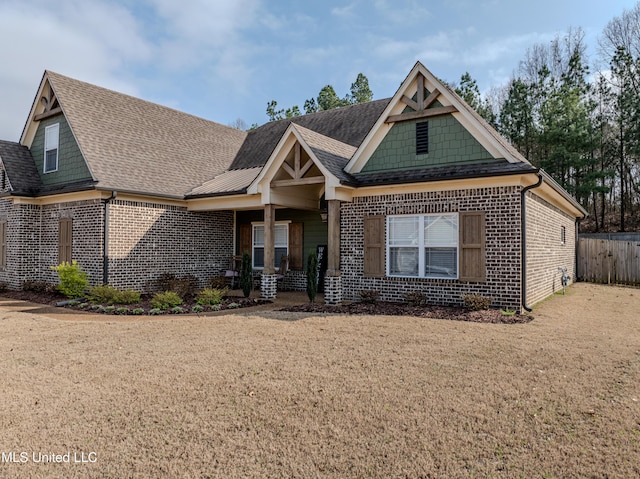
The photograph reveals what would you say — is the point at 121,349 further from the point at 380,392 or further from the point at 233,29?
the point at 233,29

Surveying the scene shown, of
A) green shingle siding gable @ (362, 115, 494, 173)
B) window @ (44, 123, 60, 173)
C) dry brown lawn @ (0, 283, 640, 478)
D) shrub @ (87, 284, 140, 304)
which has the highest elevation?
window @ (44, 123, 60, 173)

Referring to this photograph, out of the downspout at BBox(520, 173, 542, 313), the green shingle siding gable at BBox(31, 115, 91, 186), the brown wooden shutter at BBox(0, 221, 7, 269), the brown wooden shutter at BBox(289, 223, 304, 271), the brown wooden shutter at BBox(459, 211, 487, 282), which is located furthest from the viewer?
the brown wooden shutter at BBox(289, 223, 304, 271)

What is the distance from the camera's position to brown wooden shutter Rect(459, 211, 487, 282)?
978cm

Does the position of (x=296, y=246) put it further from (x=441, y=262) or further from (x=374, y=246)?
(x=441, y=262)

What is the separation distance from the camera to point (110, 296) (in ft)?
38.3

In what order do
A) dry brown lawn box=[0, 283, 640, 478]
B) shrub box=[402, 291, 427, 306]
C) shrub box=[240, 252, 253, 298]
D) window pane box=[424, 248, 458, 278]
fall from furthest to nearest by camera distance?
shrub box=[240, 252, 253, 298] → shrub box=[402, 291, 427, 306] → window pane box=[424, 248, 458, 278] → dry brown lawn box=[0, 283, 640, 478]

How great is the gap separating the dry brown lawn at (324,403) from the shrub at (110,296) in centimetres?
382

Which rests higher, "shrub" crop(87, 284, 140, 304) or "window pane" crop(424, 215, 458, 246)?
"window pane" crop(424, 215, 458, 246)

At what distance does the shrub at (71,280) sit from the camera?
1197cm

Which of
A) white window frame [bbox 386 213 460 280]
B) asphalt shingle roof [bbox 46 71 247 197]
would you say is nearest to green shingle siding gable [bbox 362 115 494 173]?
white window frame [bbox 386 213 460 280]

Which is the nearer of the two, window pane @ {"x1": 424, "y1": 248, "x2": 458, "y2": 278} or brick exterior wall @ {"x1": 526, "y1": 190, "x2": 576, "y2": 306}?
window pane @ {"x1": 424, "y1": 248, "x2": 458, "y2": 278}

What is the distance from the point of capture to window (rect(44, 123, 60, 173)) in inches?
582

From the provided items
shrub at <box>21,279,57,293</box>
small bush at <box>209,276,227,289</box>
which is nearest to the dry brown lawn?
small bush at <box>209,276,227,289</box>

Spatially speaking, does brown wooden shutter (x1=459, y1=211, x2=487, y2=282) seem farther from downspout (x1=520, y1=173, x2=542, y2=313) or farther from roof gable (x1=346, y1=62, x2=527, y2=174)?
roof gable (x1=346, y1=62, x2=527, y2=174)
